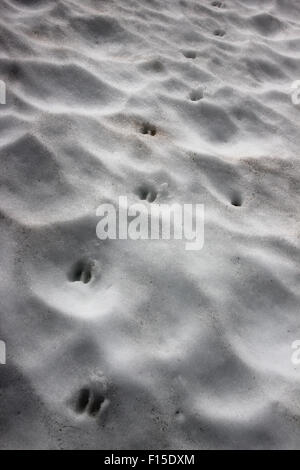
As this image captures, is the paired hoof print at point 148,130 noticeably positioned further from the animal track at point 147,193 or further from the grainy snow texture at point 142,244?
the animal track at point 147,193

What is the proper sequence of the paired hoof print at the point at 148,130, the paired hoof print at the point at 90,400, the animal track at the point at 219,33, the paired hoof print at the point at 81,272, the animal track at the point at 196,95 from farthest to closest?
the animal track at the point at 219,33 → the animal track at the point at 196,95 → the paired hoof print at the point at 148,130 → the paired hoof print at the point at 81,272 → the paired hoof print at the point at 90,400

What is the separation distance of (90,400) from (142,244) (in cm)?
65

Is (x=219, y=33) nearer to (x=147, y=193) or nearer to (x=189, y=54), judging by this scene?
(x=189, y=54)

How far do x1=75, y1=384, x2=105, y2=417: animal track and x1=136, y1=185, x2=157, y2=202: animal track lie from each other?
2.87 feet

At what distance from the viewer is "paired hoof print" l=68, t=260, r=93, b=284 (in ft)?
4.94

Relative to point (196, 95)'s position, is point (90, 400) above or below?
below

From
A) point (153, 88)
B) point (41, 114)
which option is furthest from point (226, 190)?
point (41, 114)

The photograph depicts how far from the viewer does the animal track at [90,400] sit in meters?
1.21

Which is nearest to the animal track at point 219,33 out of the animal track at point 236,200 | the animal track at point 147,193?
the animal track at point 236,200

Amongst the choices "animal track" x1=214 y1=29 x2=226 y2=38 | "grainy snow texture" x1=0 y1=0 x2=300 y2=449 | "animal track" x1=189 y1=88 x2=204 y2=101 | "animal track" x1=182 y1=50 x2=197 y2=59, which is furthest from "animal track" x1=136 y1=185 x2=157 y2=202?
"animal track" x1=214 y1=29 x2=226 y2=38

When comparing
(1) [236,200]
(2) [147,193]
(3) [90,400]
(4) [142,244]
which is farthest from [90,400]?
(1) [236,200]

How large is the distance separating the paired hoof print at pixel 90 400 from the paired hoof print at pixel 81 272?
0.40 metres

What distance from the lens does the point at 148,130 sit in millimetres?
2127

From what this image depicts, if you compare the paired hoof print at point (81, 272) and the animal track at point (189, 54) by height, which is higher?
the animal track at point (189, 54)
